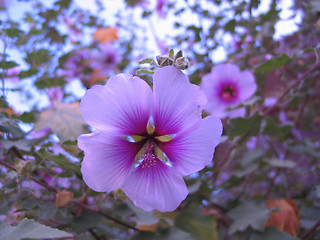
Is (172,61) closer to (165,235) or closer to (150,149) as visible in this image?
(150,149)

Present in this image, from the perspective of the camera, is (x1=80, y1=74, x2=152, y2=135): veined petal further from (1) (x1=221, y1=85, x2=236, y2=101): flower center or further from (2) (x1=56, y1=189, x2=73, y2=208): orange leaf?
(1) (x1=221, y1=85, x2=236, y2=101): flower center

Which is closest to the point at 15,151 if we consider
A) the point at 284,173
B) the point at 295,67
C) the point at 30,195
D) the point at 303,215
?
the point at 30,195

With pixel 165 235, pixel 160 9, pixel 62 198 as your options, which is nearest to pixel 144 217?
pixel 165 235

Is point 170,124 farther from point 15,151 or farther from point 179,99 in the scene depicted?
point 15,151

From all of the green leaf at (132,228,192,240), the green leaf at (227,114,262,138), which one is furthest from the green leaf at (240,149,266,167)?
the green leaf at (132,228,192,240)

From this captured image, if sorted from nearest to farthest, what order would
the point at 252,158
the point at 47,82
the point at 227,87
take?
the point at 47,82, the point at 252,158, the point at 227,87

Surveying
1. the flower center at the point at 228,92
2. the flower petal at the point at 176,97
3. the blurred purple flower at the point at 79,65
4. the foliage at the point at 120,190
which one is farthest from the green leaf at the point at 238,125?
the blurred purple flower at the point at 79,65

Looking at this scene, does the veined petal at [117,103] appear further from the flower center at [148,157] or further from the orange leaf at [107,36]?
the orange leaf at [107,36]
